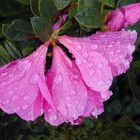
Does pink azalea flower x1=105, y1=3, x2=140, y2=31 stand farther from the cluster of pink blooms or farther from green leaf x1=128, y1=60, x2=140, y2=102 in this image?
green leaf x1=128, y1=60, x2=140, y2=102

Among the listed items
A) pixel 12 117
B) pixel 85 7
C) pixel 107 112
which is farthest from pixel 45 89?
pixel 107 112

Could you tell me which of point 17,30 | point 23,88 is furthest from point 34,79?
point 17,30

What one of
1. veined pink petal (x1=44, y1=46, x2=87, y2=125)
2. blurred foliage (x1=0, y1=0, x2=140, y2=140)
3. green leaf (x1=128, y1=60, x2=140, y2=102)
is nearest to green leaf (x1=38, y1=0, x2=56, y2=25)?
blurred foliage (x1=0, y1=0, x2=140, y2=140)

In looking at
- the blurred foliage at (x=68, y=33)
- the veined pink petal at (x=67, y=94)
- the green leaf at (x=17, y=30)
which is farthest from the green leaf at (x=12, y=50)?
the veined pink petal at (x=67, y=94)

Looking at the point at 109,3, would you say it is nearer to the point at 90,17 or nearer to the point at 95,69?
the point at 90,17

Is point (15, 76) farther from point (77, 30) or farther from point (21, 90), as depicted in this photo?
point (77, 30)
